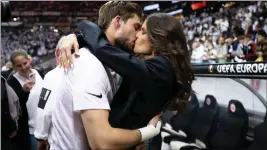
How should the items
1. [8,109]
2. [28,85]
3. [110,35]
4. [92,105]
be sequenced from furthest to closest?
[28,85] < [8,109] < [110,35] < [92,105]

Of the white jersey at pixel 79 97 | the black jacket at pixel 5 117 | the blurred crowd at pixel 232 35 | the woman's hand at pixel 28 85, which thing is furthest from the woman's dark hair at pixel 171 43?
the blurred crowd at pixel 232 35

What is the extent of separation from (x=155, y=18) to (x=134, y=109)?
0.42m

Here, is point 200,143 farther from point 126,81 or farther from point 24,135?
point 126,81

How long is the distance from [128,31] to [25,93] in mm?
2003

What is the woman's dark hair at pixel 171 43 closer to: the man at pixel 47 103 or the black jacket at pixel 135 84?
the black jacket at pixel 135 84

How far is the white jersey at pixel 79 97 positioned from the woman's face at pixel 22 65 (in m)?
2.00

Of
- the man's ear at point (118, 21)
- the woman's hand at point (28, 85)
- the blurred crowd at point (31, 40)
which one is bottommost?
the blurred crowd at point (31, 40)

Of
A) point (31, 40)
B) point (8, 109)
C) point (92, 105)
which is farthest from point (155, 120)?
point (31, 40)

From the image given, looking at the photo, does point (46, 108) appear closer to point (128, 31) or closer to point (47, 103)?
point (47, 103)

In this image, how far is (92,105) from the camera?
128 cm

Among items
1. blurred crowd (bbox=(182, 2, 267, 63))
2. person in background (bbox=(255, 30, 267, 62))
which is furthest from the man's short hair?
blurred crowd (bbox=(182, 2, 267, 63))

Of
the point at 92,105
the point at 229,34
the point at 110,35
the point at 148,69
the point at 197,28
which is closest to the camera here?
the point at 92,105

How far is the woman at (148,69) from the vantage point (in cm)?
138

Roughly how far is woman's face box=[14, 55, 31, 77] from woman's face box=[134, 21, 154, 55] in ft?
6.82
